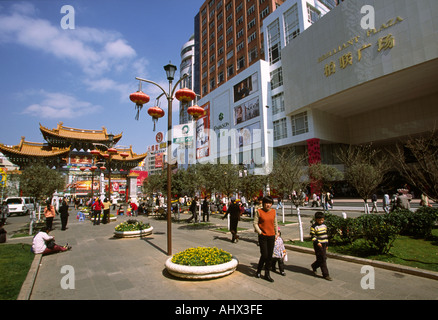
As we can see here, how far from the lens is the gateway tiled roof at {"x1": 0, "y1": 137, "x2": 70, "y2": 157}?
3198 centimetres

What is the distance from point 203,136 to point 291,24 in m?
28.2

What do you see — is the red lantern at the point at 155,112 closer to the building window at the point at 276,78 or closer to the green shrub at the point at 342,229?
the green shrub at the point at 342,229

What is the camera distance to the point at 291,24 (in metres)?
35.4

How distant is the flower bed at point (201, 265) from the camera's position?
4844 millimetres

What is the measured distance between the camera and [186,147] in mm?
61156

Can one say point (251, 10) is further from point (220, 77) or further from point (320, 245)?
point (320, 245)

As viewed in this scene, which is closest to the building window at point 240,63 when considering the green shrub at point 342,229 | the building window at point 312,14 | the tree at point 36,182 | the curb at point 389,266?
the building window at point 312,14

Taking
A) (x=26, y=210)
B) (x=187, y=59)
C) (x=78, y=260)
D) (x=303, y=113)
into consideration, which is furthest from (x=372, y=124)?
(x=187, y=59)

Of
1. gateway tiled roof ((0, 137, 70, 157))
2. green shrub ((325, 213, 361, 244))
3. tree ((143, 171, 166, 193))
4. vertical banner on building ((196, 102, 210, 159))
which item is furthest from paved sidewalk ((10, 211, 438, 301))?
vertical banner on building ((196, 102, 210, 159))

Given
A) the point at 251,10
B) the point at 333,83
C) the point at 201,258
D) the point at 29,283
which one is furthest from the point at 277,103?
the point at 29,283

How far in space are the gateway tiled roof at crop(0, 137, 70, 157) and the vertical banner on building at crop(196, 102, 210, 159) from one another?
26652 millimetres

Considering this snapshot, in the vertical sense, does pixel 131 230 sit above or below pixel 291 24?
below

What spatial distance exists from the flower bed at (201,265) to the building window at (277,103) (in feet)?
113
